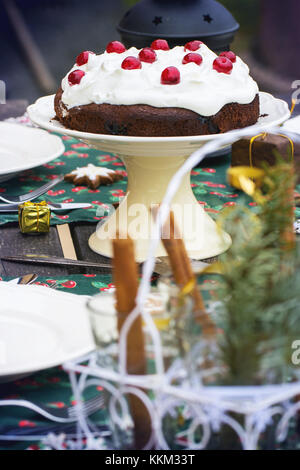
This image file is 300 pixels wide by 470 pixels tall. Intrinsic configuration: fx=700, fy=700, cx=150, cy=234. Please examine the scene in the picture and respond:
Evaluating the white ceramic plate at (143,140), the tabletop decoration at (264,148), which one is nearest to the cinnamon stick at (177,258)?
the white ceramic plate at (143,140)

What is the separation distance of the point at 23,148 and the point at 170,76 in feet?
1.90

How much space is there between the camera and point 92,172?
154cm

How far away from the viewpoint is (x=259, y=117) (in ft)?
4.17

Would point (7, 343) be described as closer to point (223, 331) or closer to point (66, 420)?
point (66, 420)

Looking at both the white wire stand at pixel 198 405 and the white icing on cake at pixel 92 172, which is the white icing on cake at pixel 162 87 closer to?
the white icing on cake at pixel 92 172

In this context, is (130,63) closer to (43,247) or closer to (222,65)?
(222,65)

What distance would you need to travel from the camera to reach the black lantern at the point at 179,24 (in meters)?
1.50

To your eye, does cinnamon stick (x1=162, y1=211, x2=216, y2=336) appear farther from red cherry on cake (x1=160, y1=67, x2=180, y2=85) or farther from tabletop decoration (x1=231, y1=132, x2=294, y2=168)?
tabletop decoration (x1=231, y1=132, x2=294, y2=168)

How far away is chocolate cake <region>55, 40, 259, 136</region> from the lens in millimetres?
1109

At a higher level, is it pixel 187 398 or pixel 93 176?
pixel 187 398

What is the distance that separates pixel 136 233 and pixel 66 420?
584 millimetres

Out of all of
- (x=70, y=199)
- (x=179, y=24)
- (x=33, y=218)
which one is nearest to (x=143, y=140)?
(x=33, y=218)

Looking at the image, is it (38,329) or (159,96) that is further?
(159,96)

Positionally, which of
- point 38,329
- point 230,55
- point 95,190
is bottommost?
point 95,190
